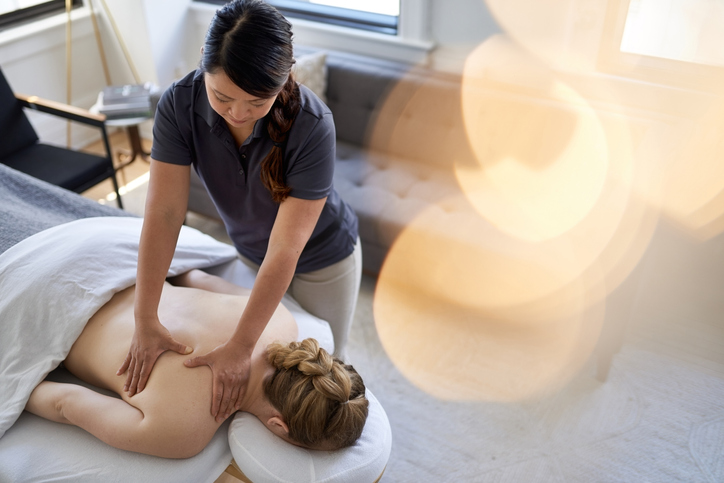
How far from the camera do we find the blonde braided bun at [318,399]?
1210mm

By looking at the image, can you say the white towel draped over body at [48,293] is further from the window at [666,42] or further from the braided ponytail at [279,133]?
the window at [666,42]

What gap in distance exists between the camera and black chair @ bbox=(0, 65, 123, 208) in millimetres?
2531

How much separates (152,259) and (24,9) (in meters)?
2.80

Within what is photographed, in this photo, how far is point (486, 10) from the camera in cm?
262

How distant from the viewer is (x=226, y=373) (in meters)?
1.25

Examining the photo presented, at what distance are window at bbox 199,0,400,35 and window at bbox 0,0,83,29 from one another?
1311 millimetres

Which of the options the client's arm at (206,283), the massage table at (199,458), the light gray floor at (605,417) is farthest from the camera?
the light gray floor at (605,417)

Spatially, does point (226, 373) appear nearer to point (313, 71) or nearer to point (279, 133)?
point (279, 133)

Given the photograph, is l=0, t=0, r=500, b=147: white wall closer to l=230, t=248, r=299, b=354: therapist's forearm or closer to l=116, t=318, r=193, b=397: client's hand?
l=230, t=248, r=299, b=354: therapist's forearm

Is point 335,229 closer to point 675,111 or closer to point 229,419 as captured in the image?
point 229,419

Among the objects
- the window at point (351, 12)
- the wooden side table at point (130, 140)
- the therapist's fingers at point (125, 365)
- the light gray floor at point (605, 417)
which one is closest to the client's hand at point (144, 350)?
the therapist's fingers at point (125, 365)

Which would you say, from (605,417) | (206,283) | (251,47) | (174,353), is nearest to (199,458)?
(174,353)

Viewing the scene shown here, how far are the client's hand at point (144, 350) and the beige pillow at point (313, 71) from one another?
1624mm

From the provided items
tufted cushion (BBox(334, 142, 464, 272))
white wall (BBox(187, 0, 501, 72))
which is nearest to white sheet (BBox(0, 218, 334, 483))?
tufted cushion (BBox(334, 142, 464, 272))
